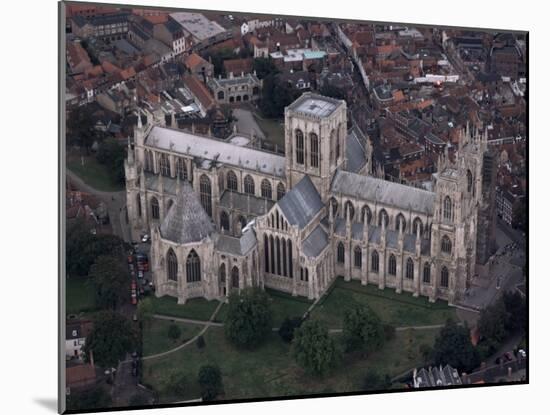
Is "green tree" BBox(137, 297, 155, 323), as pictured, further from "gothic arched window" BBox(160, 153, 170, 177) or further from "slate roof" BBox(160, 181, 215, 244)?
"gothic arched window" BBox(160, 153, 170, 177)

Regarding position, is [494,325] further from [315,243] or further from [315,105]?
[315,105]

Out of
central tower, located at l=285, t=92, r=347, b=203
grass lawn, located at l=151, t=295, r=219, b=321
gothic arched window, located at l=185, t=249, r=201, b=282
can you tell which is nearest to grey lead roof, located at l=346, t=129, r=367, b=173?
central tower, located at l=285, t=92, r=347, b=203

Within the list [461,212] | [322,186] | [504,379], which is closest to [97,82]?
[322,186]

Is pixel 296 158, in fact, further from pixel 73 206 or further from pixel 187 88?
pixel 73 206

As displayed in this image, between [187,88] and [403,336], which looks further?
[187,88]

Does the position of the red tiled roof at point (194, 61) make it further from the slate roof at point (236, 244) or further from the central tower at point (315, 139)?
the slate roof at point (236, 244)

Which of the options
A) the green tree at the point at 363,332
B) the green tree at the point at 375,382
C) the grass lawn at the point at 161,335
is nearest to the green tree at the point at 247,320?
the grass lawn at the point at 161,335
